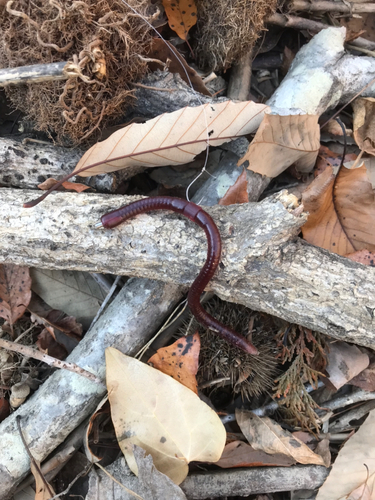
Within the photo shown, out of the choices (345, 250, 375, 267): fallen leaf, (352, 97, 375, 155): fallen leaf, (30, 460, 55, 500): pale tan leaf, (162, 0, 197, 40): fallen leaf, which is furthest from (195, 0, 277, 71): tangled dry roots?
(30, 460, 55, 500): pale tan leaf

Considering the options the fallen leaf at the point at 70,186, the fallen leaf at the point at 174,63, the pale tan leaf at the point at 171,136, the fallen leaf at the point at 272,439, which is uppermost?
the fallen leaf at the point at 174,63

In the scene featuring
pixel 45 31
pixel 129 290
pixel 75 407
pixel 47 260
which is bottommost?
pixel 75 407

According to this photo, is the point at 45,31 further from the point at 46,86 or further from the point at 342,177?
the point at 342,177

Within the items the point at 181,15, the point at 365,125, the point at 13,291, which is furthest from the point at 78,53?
the point at 365,125

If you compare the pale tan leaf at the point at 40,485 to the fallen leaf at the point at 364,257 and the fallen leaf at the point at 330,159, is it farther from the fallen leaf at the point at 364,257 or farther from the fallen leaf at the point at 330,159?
the fallen leaf at the point at 330,159

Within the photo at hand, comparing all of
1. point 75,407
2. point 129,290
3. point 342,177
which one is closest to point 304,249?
point 342,177

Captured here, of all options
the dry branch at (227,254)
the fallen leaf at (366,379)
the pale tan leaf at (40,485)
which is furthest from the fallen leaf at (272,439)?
the pale tan leaf at (40,485)
